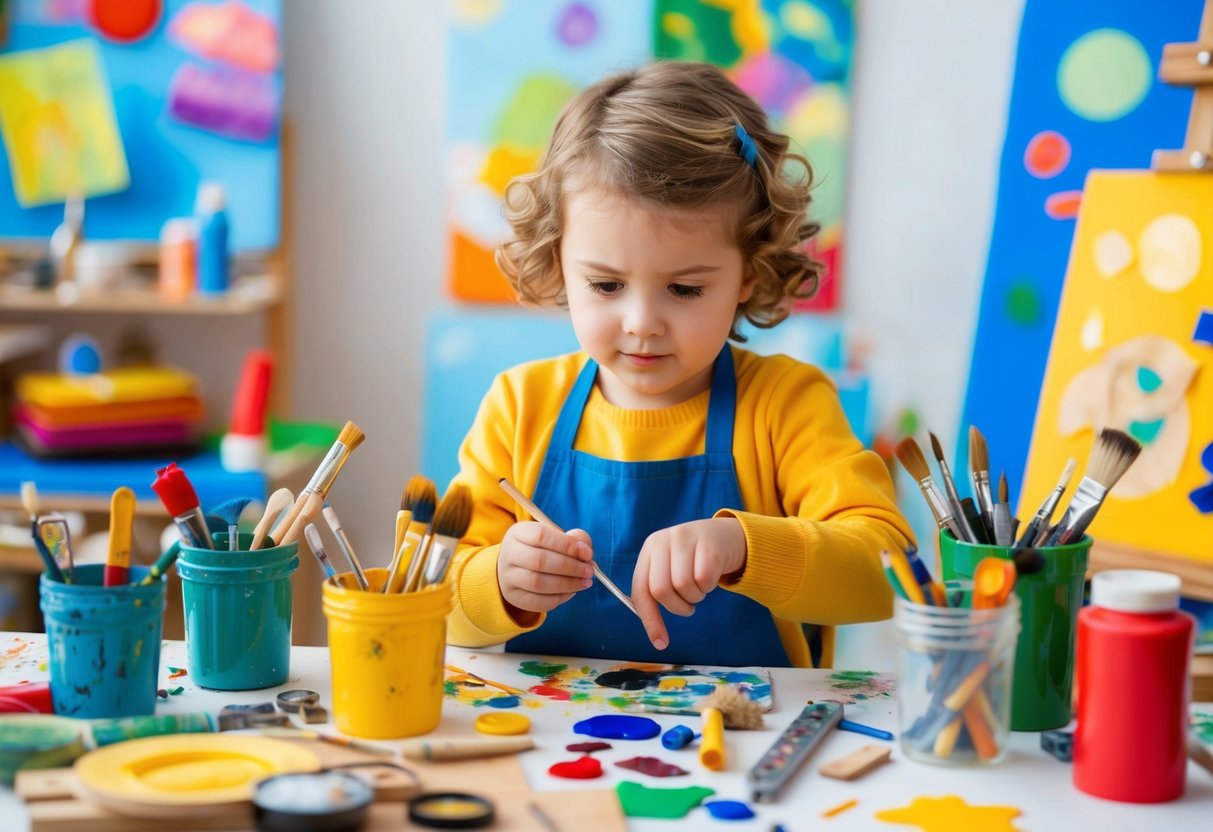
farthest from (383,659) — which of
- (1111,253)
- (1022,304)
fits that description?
(1022,304)

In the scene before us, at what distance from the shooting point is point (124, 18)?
8.22 ft

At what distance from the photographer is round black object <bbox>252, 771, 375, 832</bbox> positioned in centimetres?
71

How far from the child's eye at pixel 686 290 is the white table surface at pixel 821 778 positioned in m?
0.35

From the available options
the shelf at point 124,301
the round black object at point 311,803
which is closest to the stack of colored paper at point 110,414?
the shelf at point 124,301

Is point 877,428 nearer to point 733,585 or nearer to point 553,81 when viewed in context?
point 553,81

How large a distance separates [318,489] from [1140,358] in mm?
1151

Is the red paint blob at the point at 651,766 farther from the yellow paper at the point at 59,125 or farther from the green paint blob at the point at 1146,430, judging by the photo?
the yellow paper at the point at 59,125

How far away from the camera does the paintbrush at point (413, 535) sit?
894 millimetres

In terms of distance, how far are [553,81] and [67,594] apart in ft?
6.06

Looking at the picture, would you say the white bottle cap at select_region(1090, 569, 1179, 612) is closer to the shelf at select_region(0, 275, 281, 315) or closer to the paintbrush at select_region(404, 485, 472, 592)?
the paintbrush at select_region(404, 485, 472, 592)

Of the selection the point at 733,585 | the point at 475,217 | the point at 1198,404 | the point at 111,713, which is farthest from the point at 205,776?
the point at 475,217

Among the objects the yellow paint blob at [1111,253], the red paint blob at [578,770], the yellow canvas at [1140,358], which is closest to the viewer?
the red paint blob at [578,770]

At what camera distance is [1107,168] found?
2.03 meters

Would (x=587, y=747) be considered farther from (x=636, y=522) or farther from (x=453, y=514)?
(x=636, y=522)
